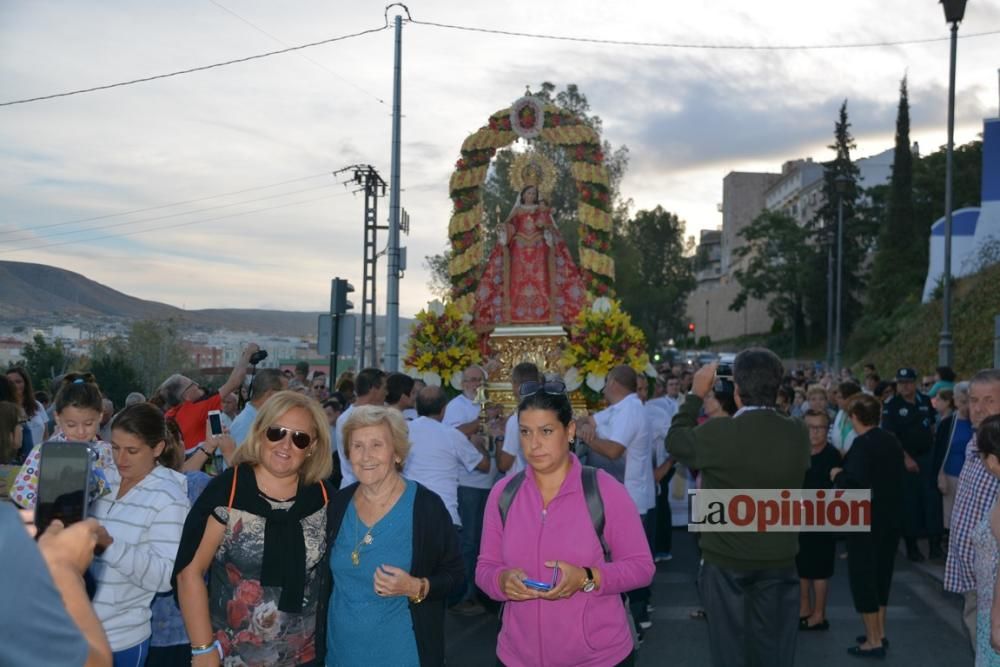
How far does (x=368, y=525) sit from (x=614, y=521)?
0.97m

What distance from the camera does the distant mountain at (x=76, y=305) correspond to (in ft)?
213

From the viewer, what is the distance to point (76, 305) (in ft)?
273

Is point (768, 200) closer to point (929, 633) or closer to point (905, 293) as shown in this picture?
point (905, 293)

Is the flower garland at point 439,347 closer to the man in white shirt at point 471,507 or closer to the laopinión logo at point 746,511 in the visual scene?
the man in white shirt at point 471,507

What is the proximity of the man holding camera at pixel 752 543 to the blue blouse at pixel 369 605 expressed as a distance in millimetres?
1825

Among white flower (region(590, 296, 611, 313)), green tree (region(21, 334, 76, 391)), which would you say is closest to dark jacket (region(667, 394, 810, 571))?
white flower (region(590, 296, 611, 313))

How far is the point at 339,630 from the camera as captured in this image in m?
3.75

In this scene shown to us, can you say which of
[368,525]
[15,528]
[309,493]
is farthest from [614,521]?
[15,528]

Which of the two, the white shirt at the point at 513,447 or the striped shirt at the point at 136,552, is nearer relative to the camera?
the striped shirt at the point at 136,552

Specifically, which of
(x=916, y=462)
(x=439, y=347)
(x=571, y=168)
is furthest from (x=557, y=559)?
(x=571, y=168)

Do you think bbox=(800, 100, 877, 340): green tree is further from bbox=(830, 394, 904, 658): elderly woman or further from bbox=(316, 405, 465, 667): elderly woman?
bbox=(316, 405, 465, 667): elderly woman

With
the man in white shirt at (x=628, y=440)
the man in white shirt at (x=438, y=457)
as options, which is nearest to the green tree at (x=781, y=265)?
the man in white shirt at (x=628, y=440)

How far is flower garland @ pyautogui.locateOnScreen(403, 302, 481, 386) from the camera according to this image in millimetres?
14820

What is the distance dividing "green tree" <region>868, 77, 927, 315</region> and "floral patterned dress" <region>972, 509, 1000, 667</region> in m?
49.2
